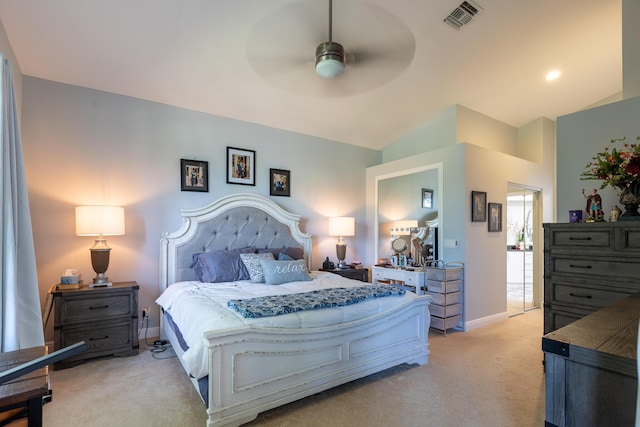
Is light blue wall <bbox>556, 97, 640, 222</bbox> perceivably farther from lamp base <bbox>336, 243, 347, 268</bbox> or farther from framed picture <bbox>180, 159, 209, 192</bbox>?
framed picture <bbox>180, 159, 209, 192</bbox>

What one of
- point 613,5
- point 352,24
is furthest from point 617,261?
point 352,24

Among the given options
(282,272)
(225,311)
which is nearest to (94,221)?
(225,311)

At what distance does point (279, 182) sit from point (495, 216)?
115 inches

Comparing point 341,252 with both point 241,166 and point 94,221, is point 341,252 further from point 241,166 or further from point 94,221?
point 94,221

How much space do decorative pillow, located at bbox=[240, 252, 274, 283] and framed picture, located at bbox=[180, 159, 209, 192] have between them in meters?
0.99

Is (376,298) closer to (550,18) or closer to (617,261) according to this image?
(617,261)

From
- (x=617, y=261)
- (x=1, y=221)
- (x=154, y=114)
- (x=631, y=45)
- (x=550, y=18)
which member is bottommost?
(x=617, y=261)

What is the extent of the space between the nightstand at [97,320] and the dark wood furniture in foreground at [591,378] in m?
3.22

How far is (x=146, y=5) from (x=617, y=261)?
13.0 ft

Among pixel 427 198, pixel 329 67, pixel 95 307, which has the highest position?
pixel 329 67

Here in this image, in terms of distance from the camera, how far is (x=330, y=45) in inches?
83.7

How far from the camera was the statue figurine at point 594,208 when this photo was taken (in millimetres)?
2549

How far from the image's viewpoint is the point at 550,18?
2979mm

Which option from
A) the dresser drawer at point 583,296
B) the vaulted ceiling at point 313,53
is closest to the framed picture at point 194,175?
the vaulted ceiling at point 313,53
